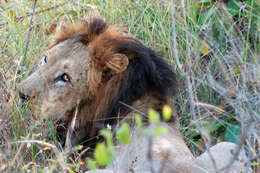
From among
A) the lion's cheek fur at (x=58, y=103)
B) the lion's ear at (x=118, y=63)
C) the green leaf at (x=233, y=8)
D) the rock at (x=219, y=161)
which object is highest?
the green leaf at (x=233, y=8)

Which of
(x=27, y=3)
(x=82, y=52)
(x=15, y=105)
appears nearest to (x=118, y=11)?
(x=27, y=3)

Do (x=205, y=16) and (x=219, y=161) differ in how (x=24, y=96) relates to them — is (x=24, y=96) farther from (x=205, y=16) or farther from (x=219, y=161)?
(x=205, y=16)

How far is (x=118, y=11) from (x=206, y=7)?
1.04 metres

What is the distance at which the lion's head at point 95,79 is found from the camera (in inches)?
138

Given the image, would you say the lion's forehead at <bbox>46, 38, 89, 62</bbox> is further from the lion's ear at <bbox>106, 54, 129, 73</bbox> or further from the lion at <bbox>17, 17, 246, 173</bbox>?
the lion's ear at <bbox>106, 54, 129, 73</bbox>

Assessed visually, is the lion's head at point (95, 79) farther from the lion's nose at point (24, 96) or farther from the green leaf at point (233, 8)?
the green leaf at point (233, 8)

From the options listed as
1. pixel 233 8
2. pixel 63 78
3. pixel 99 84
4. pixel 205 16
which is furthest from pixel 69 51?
pixel 233 8

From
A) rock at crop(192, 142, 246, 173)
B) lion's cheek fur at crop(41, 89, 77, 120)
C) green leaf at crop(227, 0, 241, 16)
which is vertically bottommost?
rock at crop(192, 142, 246, 173)

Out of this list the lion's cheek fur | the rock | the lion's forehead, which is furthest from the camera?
the lion's forehead

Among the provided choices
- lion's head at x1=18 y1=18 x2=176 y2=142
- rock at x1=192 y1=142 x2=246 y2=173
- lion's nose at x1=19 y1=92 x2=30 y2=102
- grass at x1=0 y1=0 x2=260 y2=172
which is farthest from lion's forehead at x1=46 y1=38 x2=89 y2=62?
rock at x1=192 y1=142 x2=246 y2=173

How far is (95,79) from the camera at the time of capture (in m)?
3.56

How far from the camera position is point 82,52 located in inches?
142

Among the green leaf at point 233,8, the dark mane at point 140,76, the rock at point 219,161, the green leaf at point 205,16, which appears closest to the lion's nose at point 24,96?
the dark mane at point 140,76

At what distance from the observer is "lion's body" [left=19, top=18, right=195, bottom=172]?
3.50 m
